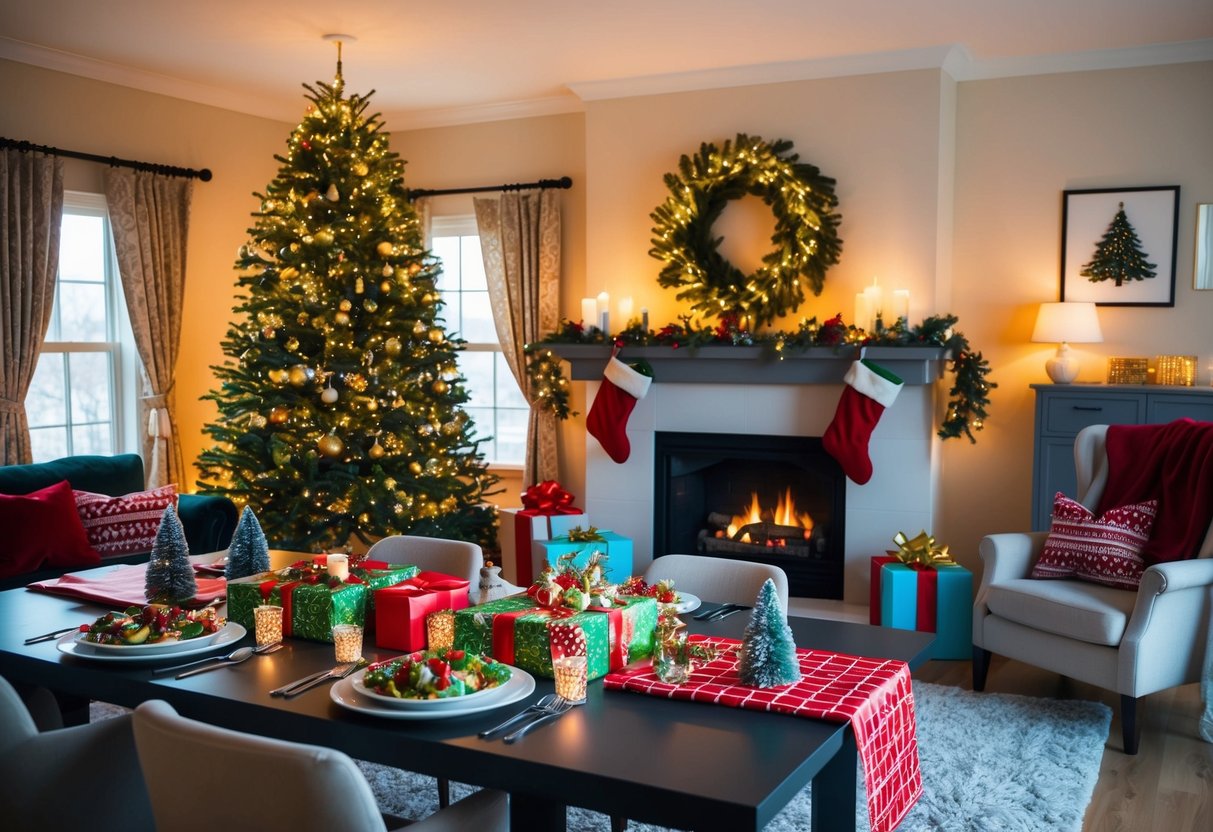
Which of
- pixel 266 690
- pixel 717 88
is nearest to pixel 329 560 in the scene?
pixel 266 690

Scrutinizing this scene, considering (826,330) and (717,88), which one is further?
(717,88)

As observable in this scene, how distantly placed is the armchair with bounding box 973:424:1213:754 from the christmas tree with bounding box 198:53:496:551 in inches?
104

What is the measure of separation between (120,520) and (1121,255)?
4.66m

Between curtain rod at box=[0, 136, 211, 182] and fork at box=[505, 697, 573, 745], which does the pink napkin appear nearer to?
fork at box=[505, 697, 573, 745]

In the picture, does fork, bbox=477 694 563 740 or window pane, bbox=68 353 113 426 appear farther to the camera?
window pane, bbox=68 353 113 426

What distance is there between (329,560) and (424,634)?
252mm

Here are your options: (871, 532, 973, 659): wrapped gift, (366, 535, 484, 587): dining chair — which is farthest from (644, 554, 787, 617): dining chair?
(871, 532, 973, 659): wrapped gift

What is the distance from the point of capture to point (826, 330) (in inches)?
199

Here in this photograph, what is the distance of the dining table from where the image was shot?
1404mm

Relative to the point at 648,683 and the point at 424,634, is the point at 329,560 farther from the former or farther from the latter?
the point at 648,683

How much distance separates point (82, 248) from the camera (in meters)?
5.59

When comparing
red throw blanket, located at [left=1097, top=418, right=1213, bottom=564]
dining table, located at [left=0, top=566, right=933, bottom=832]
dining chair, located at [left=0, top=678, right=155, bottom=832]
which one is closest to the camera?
dining table, located at [left=0, top=566, right=933, bottom=832]

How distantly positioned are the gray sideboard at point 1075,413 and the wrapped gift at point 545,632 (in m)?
3.60

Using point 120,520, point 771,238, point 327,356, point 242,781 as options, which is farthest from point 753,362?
point 242,781
